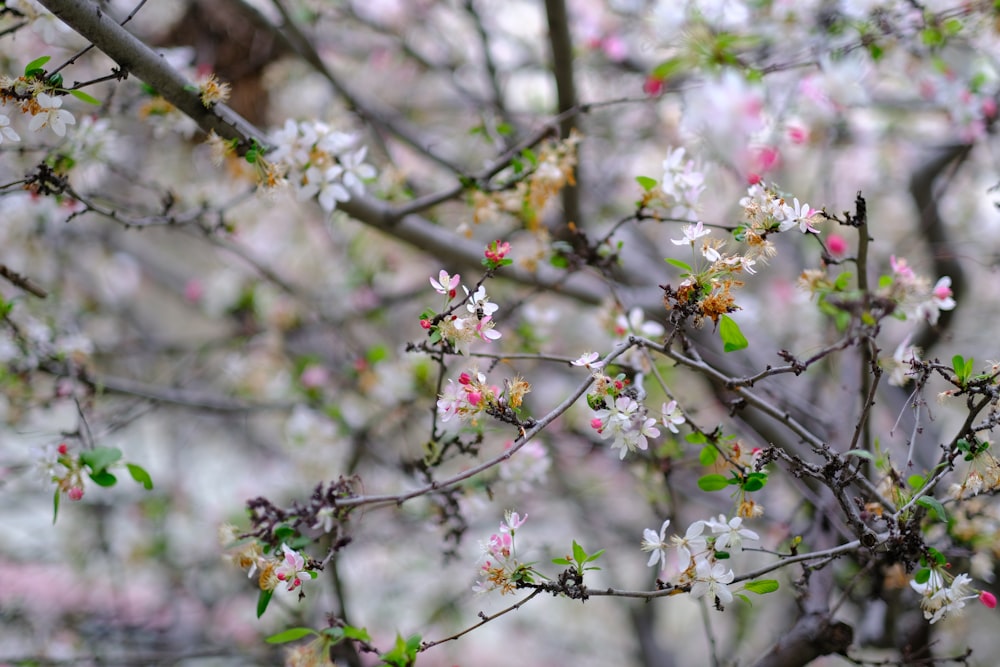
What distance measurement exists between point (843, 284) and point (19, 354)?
1624 millimetres

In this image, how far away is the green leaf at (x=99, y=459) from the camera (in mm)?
1109

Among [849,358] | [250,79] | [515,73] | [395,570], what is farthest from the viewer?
[395,570]

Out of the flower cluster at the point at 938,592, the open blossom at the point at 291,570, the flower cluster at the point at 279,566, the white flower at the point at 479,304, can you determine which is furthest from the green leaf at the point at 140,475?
the flower cluster at the point at 938,592

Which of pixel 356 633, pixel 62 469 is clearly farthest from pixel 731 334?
pixel 62 469

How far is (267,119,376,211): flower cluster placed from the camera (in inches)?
49.6

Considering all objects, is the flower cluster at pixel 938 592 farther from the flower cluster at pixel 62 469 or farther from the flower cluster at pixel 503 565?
the flower cluster at pixel 62 469

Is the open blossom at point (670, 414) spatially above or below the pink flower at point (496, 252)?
below

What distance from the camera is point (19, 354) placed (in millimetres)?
1578

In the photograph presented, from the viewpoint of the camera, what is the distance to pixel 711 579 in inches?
37.7

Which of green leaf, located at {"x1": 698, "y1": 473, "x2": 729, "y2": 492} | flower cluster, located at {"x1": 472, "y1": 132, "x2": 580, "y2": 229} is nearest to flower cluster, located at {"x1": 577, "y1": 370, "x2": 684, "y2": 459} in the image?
green leaf, located at {"x1": 698, "y1": 473, "x2": 729, "y2": 492}

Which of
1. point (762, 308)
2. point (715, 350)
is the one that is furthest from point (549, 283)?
point (762, 308)

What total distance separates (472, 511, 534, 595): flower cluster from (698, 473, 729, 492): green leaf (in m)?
0.27

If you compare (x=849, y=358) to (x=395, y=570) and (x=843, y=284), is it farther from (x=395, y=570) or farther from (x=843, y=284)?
(x=395, y=570)

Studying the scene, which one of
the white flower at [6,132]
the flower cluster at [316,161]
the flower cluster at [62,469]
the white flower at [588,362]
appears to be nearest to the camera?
the white flower at [588,362]
